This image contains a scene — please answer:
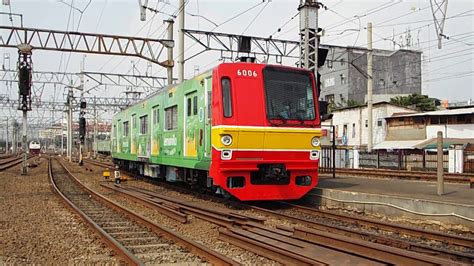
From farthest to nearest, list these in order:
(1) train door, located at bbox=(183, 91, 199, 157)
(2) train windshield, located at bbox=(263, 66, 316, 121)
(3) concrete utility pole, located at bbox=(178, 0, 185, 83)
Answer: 1. (3) concrete utility pole, located at bbox=(178, 0, 185, 83)
2. (1) train door, located at bbox=(183, 91, 199, 157)
3. (2) train windshield, located at bbox=(263, 66, 316, 121)

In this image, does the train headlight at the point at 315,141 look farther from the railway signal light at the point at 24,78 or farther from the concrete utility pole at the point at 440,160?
the railway signal light at the point at 24,78

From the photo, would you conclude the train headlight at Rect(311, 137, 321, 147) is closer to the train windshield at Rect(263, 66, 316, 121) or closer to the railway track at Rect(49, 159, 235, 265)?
the train windshield at Rect(263, 66, 316, 121)

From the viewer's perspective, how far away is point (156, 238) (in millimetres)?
7926

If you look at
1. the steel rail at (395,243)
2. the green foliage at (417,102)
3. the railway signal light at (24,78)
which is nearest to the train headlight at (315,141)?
the steel rail at (395,243)

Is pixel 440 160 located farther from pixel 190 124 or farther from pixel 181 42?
pixel 181 42

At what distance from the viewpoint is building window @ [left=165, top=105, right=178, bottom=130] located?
45.7ft

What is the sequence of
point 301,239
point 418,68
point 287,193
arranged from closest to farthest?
1. point 301,239
2. point 287,193
3. point 418,68

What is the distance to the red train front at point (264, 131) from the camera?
10.5 meters

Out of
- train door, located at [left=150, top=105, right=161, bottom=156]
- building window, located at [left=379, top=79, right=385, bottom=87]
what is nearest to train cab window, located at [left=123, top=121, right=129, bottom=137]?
train door, located at [left=150, top=105, right=161, bottom=156]

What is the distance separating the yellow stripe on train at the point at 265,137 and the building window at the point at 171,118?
11.4ft

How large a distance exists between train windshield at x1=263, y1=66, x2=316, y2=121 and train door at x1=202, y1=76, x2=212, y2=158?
4.27 feet

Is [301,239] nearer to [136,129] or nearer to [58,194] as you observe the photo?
[58,194]

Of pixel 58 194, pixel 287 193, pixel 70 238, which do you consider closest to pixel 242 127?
pixel 287 193

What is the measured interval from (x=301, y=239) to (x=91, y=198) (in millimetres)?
9193
